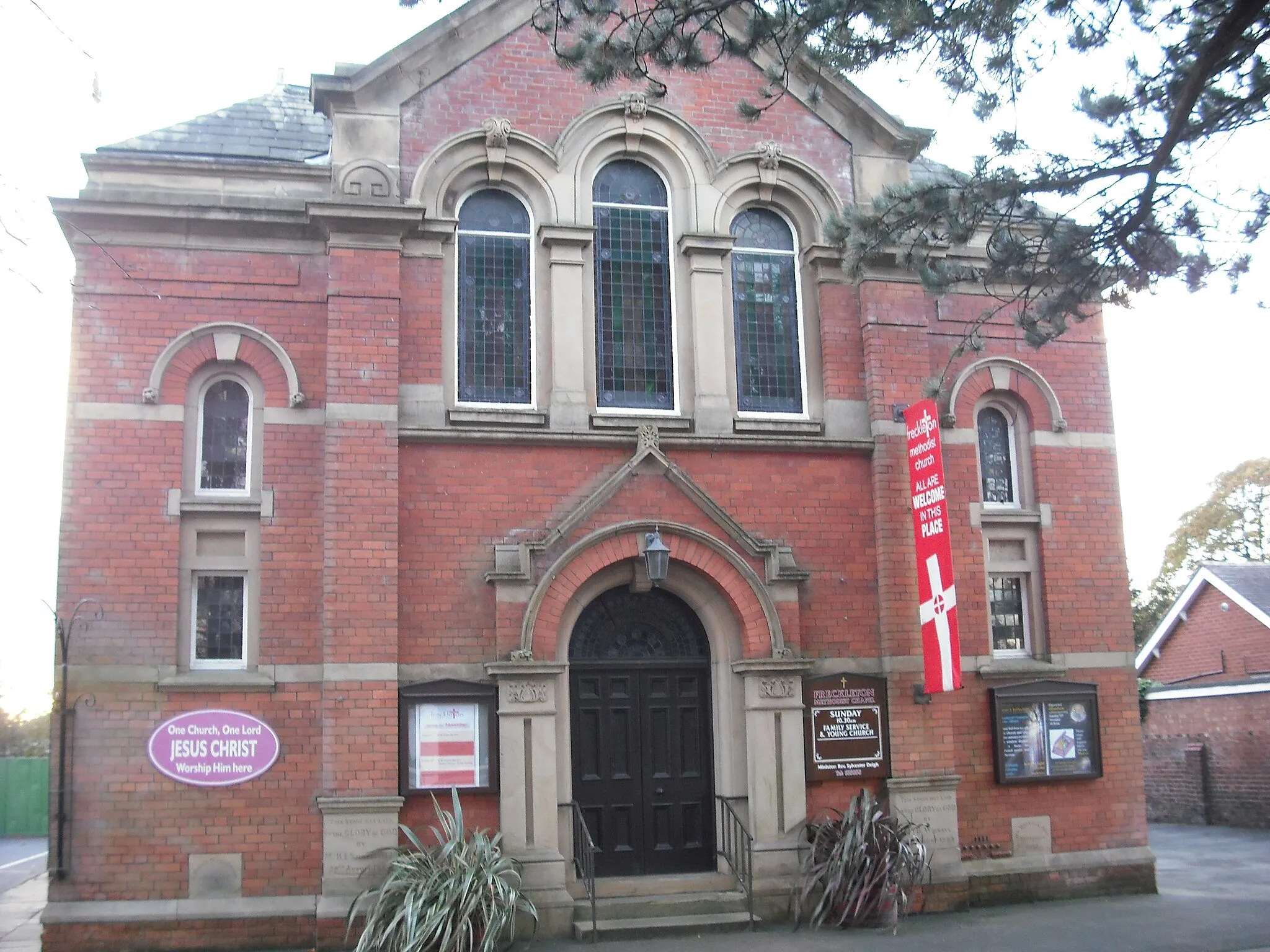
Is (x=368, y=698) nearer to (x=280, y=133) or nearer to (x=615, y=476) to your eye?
(x=615, y=476)

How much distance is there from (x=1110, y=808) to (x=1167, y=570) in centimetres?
3534

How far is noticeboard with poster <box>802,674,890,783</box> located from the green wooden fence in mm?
25889

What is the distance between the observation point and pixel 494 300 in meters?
13.5

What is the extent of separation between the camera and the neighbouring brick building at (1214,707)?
23.6 metres

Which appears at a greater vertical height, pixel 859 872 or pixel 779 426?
pixel 779 426

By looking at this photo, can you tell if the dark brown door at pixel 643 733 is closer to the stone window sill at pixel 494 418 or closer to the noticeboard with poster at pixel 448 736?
the noticeboard with poster at pixel 448 736

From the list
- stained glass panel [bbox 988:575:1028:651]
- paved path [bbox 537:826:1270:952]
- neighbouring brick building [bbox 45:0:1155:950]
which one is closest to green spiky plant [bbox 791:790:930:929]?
paved path [bbox 537:826:1270:952]

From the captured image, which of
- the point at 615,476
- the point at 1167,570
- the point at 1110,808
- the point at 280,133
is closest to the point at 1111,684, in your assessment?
the point at 1110,808

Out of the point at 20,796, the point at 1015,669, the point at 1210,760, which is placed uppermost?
the point at 1015,669

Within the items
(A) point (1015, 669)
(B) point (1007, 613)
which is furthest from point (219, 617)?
(B) point (1007, 613)

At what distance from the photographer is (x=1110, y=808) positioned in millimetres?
14070

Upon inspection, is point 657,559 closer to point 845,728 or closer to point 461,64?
point 845,728

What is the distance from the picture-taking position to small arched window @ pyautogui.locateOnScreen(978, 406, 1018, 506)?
14.7 meters

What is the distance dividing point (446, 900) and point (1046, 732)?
6919 mm
